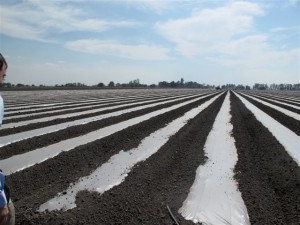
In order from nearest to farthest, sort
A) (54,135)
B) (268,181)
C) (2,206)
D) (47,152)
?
(2,206)
(268,181)
(47,152)
(54,135)

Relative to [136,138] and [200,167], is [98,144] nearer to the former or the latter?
[136,138]

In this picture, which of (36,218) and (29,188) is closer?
(36,218)

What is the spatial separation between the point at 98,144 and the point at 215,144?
2.35 m

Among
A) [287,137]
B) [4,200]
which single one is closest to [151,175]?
[4,200]

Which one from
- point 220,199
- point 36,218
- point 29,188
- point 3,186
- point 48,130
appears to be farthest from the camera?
point 48,130

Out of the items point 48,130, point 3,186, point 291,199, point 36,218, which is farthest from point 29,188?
point 48,130

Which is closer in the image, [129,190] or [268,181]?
[129,190]

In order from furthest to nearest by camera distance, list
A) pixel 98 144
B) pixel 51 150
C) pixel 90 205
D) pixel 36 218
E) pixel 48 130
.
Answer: pixel 48 130 < pixel 98 144 < pixel 51 150 < pixel 90 205 < pixel 36 218

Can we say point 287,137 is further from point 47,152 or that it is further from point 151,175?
point 47,152

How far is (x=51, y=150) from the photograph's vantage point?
19.4 ft

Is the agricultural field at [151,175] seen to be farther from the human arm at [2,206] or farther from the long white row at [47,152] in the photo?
the human arm at [2,206]

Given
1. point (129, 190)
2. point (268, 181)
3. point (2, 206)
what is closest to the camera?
point (2, 206)

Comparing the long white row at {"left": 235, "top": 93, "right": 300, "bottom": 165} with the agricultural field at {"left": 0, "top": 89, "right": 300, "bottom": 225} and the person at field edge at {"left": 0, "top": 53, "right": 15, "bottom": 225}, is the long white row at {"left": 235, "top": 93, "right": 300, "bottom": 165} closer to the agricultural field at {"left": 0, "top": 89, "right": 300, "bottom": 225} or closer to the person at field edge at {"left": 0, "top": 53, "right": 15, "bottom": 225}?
the agricultural field at {"left": 0, "top": 89, "right": 300, "bottom": 225}

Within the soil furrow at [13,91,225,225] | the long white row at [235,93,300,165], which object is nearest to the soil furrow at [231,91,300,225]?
the long white row at [235,93,300,165]
